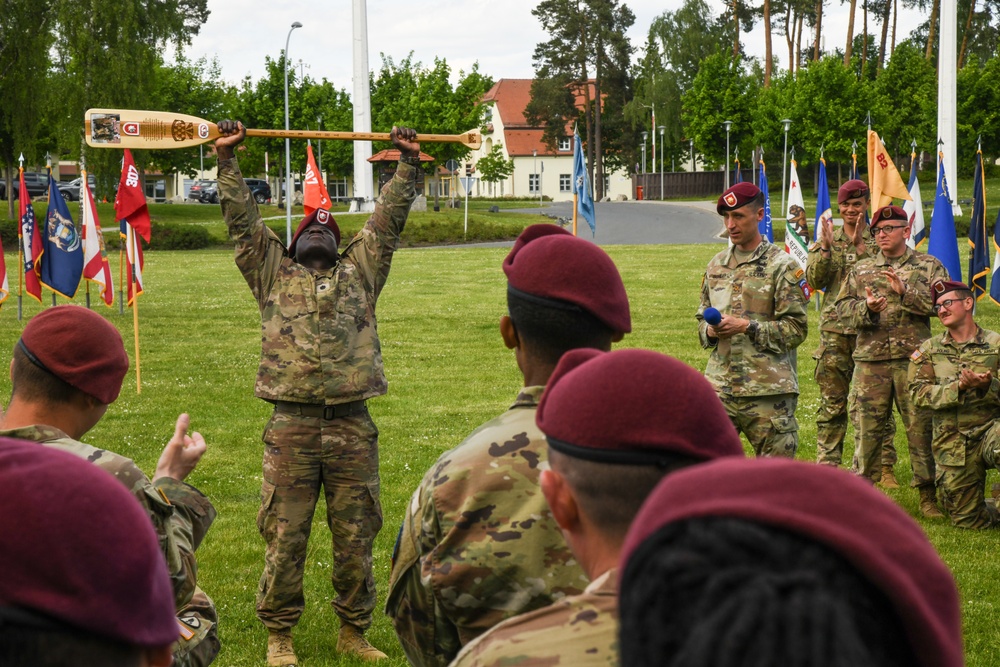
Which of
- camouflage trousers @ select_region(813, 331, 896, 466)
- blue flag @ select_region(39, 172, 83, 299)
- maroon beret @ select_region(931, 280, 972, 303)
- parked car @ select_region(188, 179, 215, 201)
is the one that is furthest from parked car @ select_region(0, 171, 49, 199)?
maroon beret @ select_region(931, 280, 972, 303)

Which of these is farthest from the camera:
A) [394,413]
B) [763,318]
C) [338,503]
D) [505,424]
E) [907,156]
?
[907,156]

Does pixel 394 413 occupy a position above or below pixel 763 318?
below

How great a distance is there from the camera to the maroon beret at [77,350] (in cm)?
348

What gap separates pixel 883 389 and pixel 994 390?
892 mm

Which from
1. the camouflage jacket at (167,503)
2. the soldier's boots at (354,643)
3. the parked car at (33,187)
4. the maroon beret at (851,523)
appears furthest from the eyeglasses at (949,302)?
the parked car at (33,187)

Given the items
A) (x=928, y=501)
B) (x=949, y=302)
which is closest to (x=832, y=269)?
(x=949, y=302)

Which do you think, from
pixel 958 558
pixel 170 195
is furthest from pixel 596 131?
pixel 958 558

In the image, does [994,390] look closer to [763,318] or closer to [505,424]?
[763,318]

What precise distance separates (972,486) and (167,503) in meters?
7.00

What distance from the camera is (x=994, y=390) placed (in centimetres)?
850

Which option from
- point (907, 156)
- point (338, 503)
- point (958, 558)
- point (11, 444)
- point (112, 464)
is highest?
point (907, 156)

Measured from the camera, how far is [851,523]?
4.00 ft

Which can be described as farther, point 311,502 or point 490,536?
point 311,502

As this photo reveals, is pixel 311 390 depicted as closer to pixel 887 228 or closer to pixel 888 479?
pixel 887 228
